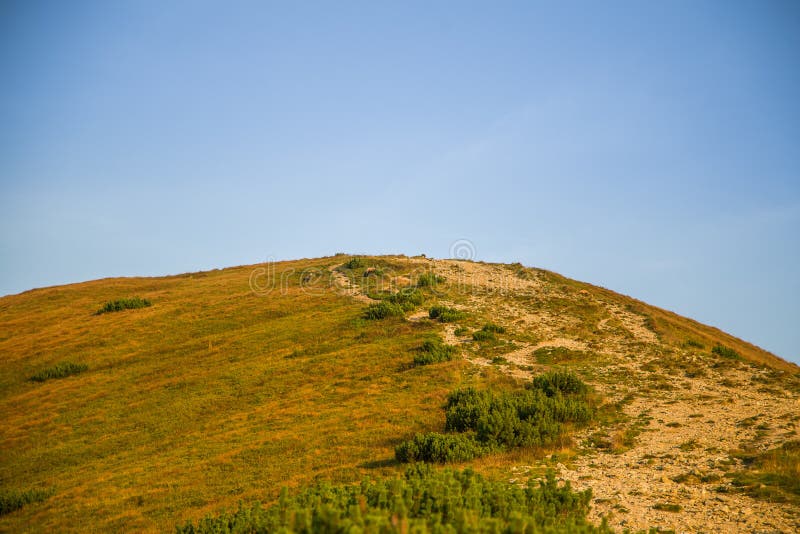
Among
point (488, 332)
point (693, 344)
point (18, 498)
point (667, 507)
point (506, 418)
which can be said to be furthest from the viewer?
point (488, 332)

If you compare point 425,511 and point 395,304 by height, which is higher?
point 395,304

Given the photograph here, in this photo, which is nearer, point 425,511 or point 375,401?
point 425,511

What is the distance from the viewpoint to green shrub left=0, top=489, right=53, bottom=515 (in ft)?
59.5

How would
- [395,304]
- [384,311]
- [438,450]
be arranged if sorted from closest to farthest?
1. [438,450]
2. [384,311]
3. [395,304]

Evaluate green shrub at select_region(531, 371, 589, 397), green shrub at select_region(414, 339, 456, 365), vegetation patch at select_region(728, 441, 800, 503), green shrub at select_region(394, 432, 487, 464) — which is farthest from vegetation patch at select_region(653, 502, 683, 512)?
green shrub at select_region(414, 339, 456, 365)

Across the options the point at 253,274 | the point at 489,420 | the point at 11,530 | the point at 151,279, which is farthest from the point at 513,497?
the point at 151,279

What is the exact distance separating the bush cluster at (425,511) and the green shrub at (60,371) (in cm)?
2736

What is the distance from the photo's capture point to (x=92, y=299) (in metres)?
49.5

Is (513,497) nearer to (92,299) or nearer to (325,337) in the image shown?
(325,337)

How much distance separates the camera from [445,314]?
3472 centimetres

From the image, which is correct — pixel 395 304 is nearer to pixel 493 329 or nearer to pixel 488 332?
pixel 493 329

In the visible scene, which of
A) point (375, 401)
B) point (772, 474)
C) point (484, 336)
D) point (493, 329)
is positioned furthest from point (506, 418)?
point (493, 329)

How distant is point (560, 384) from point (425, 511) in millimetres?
Result: 15015

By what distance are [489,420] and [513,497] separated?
7.65 metres
